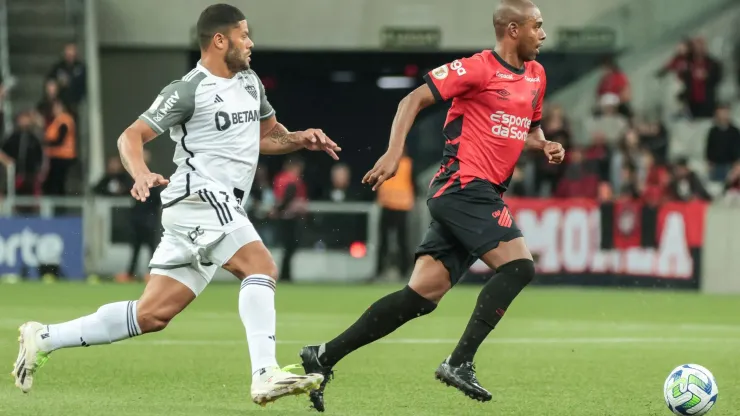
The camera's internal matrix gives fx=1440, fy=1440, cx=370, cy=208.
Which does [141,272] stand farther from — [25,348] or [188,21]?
[25,348]

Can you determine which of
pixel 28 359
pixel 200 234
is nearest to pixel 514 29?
pixel 200 234

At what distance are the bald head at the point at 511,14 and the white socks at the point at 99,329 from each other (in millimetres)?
2404

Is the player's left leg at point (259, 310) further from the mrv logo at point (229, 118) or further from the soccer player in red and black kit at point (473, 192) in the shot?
the soccer player in red and black kit at point (473, 192)

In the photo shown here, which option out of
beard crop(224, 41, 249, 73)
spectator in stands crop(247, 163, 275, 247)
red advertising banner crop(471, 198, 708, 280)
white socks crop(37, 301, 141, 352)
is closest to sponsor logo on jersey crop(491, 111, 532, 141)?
beard crop(224, 41, 249, 73)

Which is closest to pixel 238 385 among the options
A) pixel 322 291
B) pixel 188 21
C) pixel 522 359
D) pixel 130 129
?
pixel 130 129

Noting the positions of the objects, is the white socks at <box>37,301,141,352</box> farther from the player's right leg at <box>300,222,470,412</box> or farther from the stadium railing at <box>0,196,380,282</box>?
the stadium railing at <box>0,196,380,282</box>

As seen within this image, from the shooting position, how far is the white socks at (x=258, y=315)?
6785mm

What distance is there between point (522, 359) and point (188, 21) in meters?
16.1

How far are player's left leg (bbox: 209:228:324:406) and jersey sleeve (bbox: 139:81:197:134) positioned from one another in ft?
2.04

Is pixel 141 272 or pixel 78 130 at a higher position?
pixel 78 130

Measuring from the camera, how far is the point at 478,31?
25172mm

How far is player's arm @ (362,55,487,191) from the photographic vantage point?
7.20m

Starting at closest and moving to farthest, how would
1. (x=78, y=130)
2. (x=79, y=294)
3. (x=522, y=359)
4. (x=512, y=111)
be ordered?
(x=512, y=111) → (x=522, y=359) → (x=79, y=294) → (x=78, y=130)

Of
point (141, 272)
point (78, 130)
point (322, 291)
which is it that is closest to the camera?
point (322, 291)
